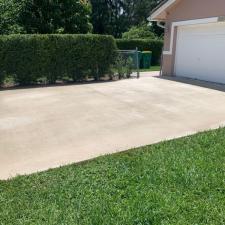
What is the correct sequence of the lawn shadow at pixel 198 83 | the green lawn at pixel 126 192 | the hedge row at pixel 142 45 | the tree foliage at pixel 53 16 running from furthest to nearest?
the hedge row at pixel 142 45, the tree foliage at pixel 53 16, the lawn shadow at pixel 198 83, the green lawn at pixel 126 192

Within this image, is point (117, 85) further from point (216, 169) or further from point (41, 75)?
point (216, 169)

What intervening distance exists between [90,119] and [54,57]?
5551mm

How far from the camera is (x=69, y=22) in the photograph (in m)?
20.3

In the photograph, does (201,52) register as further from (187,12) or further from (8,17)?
(8,17)

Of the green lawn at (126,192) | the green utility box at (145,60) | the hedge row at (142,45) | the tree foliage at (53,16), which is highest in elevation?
the tree foliage at (53,16)

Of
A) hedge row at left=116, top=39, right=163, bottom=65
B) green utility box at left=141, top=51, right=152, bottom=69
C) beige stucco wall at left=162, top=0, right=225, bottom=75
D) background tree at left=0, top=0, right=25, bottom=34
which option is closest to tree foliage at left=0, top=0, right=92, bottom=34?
background tree at left=0, top=0, right=25, bottom=34

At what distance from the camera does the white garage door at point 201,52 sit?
1220 cm

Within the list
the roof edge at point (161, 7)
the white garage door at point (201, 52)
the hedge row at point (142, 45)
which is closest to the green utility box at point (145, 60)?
the hedge row at point (142, 45)

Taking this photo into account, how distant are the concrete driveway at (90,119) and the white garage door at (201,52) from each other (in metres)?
1.51

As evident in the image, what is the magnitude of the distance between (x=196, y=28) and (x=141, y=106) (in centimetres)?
612

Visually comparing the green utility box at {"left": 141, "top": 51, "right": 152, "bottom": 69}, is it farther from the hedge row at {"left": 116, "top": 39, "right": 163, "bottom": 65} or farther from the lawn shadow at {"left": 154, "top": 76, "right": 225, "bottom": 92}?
the lawn shadow at {"left": 154, "top": 76, "right": 225, "bottom": 92}

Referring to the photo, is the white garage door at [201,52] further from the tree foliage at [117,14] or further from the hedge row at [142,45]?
the tree foliage at [117,14]

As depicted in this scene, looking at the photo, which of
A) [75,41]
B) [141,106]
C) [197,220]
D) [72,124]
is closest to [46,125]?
[72,124]

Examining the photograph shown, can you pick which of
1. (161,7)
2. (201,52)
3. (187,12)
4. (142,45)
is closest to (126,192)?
(201,52)
